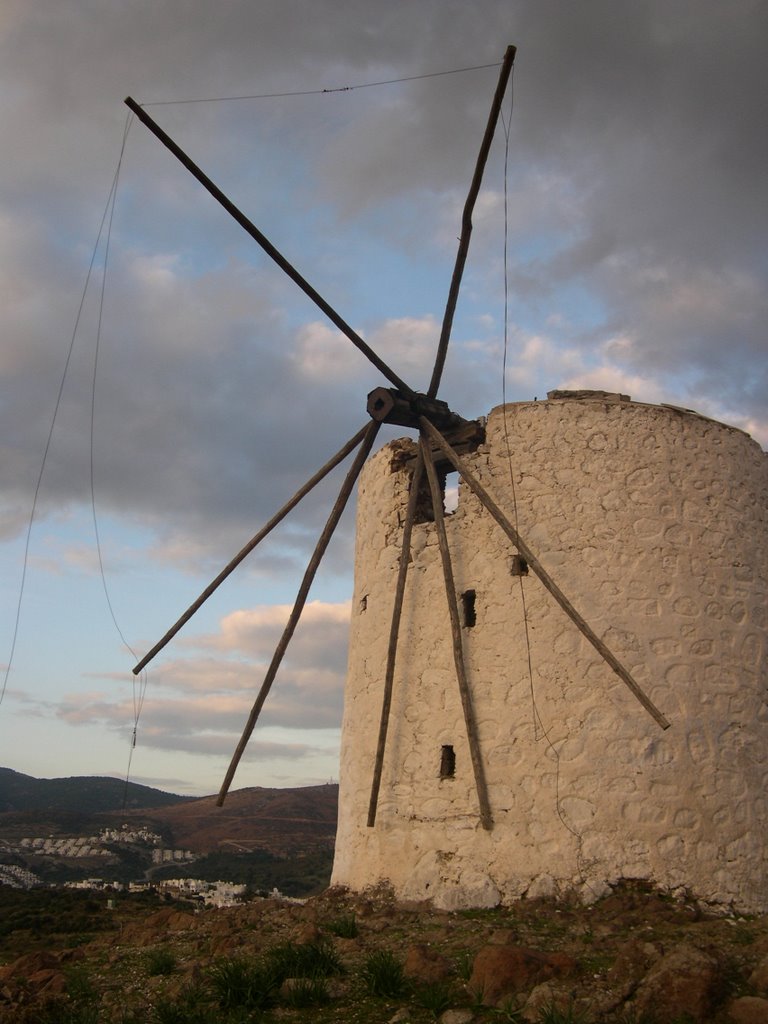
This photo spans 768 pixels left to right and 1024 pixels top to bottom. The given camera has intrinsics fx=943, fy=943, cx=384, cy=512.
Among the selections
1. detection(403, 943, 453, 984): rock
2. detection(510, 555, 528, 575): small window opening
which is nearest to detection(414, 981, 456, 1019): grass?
detection(403, 943, 453, 984): rock

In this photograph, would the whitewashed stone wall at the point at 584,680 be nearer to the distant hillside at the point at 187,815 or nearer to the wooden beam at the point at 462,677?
the wooden beam at the point at 462,677

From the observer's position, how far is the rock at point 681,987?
6355mm

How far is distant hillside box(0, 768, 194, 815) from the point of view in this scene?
4528 centimetres

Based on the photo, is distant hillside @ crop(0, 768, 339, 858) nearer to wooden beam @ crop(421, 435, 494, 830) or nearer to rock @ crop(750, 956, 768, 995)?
wooden beam @ crop(421, 435, 494, 830)

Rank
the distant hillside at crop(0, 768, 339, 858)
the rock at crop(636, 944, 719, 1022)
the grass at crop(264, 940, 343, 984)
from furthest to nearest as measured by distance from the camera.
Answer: the distant hillside at crop(0, 768, 339, 858), the grass at crop(264, 940, 343, 984), the rock at crop(636, 944, 719, 1022)

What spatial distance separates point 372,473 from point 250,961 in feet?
20.5

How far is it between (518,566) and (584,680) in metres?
1.48

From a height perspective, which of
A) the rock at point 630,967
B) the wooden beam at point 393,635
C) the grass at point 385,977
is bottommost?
the grass at point 385,977

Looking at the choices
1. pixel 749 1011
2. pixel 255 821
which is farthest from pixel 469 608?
pixel 255 821

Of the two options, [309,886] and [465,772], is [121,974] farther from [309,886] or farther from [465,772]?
[309,886]

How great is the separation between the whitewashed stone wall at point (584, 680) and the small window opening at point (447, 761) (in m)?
0.10

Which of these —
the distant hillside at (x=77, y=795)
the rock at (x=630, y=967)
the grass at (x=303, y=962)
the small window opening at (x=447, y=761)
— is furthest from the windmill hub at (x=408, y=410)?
the distant hillside at (x=77, y=795)

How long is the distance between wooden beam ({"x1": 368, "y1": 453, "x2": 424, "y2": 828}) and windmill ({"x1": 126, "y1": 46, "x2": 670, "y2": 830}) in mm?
11

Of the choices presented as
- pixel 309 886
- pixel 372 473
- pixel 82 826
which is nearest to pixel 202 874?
pixel 309 886
